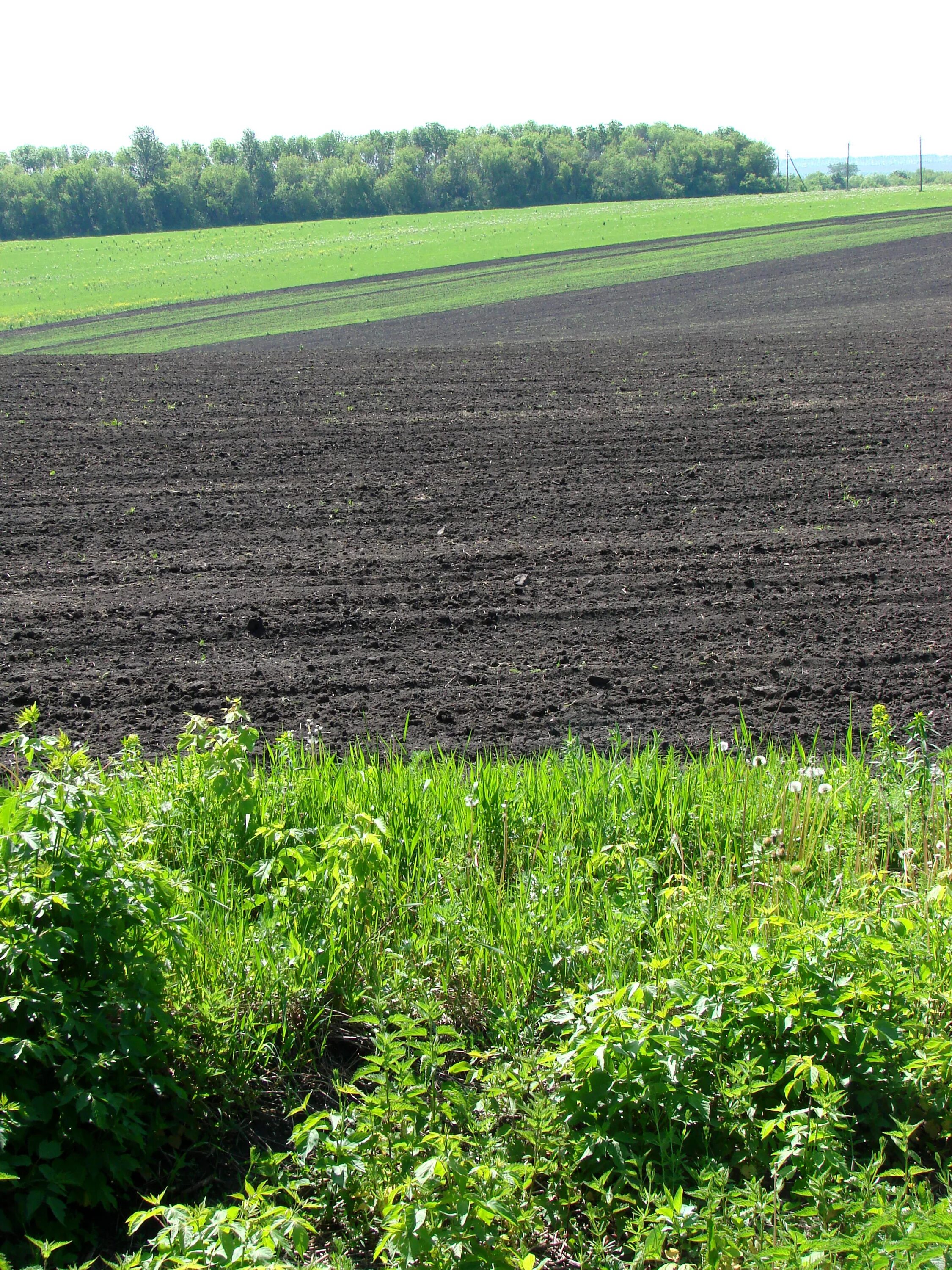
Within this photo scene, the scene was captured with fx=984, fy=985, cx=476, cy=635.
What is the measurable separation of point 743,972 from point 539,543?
611 centimetres

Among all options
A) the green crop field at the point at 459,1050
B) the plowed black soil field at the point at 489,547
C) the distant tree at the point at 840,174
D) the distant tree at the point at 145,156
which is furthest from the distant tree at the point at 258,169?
the green crop field at the point at 459,1050

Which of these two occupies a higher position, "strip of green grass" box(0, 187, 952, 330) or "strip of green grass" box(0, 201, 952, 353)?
"strip of green grass" box(0, 187, 952, 330)

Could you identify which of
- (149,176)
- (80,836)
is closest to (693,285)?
(80,836)

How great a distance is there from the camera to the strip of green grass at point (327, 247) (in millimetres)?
36562

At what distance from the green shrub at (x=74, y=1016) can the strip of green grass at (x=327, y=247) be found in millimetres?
30271

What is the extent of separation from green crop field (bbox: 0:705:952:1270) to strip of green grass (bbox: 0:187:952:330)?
30214 millimetres

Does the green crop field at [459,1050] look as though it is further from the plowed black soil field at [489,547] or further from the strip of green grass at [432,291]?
the strip of green grass at [432,291]

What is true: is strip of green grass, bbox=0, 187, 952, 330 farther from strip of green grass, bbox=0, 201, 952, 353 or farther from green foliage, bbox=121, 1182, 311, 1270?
green foliage, bbox=121, 1182, 311, 1270

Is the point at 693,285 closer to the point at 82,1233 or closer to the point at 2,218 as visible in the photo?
the point at 82,1233

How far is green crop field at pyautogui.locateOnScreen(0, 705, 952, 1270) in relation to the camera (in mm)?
2510

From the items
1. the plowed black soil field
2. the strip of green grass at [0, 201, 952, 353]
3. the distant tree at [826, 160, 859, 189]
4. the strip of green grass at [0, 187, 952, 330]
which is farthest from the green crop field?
the distant tree at [826, 160, 859, 189]

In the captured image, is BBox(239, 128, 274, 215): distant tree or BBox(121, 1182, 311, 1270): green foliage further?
BBox(239, 128, 274, 215): distant tree

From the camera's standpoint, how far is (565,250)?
41.8 meters

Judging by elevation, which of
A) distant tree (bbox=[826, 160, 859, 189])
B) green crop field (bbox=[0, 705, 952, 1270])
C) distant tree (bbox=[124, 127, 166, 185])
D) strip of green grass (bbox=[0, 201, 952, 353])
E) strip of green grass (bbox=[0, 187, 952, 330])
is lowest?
green crop field (bbox=[0, 705, 952, 1270])
